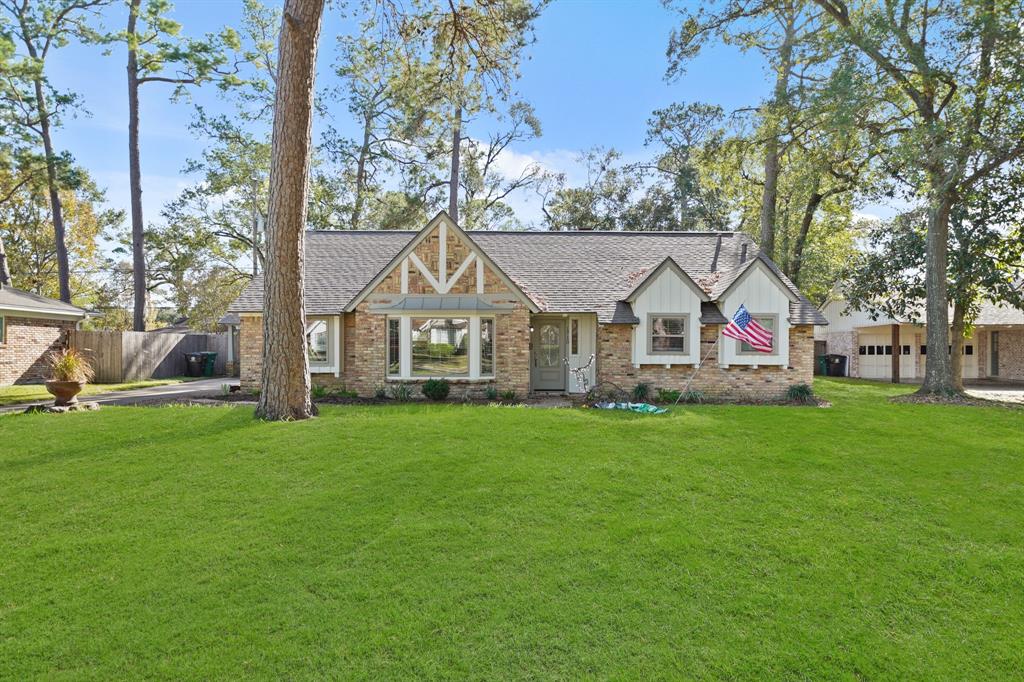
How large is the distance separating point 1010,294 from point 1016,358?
11.2 metres

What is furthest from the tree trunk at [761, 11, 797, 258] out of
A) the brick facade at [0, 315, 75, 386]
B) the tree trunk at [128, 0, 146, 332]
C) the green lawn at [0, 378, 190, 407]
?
the brick facade at [0, 315, 75, 386]

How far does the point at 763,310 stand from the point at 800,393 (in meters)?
2.52

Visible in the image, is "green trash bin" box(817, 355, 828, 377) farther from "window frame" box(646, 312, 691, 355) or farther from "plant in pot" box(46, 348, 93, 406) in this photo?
"plant in pot" box(46, 348, 93, 406)

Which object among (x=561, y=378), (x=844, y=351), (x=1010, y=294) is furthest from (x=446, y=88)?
(x=844, y=351)

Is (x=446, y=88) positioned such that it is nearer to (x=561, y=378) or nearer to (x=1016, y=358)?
(x=561, y=378)

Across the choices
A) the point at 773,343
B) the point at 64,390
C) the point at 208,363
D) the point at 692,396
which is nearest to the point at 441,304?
the point at 692,396

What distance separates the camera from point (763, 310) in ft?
46.6

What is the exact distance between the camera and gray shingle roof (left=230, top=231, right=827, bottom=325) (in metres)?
14.8

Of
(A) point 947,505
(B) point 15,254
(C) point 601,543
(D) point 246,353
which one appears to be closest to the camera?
(C) point 601,543

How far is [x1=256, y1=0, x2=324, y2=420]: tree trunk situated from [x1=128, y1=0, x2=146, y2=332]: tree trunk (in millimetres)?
15619

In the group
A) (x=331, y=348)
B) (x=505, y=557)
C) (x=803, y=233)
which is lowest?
(x=505, y=557)

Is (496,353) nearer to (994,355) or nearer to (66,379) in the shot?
(66,379)

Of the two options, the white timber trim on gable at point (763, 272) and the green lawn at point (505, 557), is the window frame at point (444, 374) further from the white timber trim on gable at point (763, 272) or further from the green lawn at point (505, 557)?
the white timber trim on gable at point (763, 272)

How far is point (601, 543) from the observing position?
16.2ft
